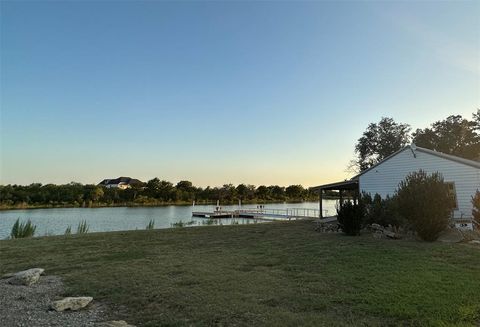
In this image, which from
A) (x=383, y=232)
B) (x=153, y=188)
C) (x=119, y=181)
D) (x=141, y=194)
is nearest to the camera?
(x=383, y=232)

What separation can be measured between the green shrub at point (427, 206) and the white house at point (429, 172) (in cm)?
Answer: 436

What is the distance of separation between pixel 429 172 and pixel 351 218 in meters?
6.99

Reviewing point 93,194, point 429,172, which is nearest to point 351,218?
point 429,172

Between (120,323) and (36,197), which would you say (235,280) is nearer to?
(120,323)

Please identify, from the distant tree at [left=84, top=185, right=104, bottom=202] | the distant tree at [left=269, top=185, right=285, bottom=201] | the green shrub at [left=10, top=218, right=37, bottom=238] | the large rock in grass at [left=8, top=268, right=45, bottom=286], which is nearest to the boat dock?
the green shrub at [left=10, top=218, right=37, bottom=238]

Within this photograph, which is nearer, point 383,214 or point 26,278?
point 26,278

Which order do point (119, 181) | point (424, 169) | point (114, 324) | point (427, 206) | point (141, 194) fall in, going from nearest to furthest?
1. point (114, 324)
2. point (427, 206)
3. point (424, 169)
4. point (141, 194)
5. point (119, 181)

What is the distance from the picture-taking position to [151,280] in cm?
695

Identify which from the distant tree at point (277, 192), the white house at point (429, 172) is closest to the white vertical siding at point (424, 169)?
the white house at point (429, 172)

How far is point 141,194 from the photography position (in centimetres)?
6981

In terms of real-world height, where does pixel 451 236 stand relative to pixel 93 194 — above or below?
below

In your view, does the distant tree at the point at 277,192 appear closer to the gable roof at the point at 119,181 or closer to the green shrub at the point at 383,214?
the gable roof at the point at 119,181

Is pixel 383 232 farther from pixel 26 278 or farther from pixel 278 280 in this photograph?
pixel 26 278

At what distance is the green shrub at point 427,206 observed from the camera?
454 inches
